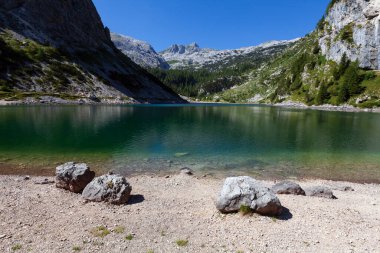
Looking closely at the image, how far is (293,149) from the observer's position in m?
41.7

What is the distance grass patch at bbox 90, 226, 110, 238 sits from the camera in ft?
45.0

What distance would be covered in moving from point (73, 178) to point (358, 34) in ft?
685

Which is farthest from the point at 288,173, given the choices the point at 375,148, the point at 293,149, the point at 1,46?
the point at 1,46

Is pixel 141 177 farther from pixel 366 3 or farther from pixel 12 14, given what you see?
pixel 366 3

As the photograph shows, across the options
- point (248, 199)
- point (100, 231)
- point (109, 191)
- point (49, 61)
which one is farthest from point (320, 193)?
point (49, 61)

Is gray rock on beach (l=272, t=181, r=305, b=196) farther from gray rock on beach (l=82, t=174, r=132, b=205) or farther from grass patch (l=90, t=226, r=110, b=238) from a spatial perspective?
grass patch (l=90, t=226, r=110, b=238)

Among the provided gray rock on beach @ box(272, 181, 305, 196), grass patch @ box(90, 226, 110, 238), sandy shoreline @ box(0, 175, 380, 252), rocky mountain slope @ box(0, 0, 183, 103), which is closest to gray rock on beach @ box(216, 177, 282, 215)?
sandy shoreline @ box(0, 175, 380, 252)

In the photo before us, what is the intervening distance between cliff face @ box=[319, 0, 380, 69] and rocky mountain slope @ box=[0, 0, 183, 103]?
151 m

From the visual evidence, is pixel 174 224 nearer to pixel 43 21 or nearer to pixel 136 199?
pixel 136 199

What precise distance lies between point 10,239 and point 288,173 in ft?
88.7

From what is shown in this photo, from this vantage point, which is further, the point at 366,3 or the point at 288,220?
the point at 366,3

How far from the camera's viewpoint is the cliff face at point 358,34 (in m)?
161

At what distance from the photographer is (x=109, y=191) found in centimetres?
1811

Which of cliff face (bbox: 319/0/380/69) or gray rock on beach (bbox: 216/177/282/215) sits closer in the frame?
gray rock on beach (bbox: 216/177/282/215)
